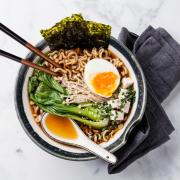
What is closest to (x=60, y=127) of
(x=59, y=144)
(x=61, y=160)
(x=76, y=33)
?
(x=59, y=144)

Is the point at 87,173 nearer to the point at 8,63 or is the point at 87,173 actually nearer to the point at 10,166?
the point at 10,166

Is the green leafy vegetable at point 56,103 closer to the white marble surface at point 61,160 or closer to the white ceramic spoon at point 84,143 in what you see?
the white ceramic spoon at point 84,143

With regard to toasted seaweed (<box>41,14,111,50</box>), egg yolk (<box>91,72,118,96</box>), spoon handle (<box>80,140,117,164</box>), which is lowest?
spoon handle (<box>80,140,117,164</box>)

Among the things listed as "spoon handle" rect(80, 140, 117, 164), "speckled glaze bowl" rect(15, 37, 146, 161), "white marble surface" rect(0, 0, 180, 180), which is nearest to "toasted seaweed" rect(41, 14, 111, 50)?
"speckled glaze bowl" rect(15, 37, 146, 161)

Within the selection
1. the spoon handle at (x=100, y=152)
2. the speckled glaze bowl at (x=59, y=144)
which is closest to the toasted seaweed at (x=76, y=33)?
the speckled glaze bowl at (x=59, y=144)

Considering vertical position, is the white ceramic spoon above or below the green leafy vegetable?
below

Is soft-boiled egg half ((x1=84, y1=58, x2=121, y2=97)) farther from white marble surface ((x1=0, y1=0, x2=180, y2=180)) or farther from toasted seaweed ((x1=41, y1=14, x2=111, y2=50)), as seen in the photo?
white marble surface ((x1=0, y1=0, x2=180, y2=180))

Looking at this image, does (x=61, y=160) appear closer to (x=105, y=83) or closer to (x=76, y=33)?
(x=105, y=83)
